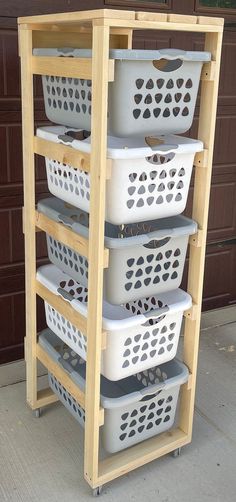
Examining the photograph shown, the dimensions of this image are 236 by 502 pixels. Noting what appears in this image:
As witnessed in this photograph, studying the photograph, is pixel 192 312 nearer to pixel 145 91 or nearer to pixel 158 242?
pixel 158 242

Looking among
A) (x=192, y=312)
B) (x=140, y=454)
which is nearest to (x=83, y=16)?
(x=192, y=312)

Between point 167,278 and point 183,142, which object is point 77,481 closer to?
point 167,278

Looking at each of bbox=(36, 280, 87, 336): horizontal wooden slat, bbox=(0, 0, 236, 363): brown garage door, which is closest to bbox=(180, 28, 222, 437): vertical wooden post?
bbox=(36, 280, 87, 336): horizontal wooden slat

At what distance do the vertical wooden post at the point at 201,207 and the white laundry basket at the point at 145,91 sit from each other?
90 mm

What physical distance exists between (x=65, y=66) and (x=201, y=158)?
1.86 ft

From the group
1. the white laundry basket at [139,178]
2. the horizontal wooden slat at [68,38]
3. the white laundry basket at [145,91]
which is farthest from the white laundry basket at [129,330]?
the horizontal wooden slat at [68,38]

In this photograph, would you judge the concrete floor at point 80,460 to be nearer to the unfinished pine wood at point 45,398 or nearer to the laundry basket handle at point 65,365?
the unfinished pine wood at point 45,398

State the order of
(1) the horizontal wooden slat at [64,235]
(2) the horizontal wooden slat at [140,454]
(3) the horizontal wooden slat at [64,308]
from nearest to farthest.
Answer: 1. (1) the horizontal wooden slat at [64,235]
2. (3) the horizontal wooden slat at [64,308]
3. (2) the horizontal wooden slat at [140,454]

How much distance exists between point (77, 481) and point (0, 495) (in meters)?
0.30

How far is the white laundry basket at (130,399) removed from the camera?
2102 mm

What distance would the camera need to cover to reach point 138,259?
1949 millimetres

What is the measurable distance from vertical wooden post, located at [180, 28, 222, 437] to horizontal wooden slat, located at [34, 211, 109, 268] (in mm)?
429

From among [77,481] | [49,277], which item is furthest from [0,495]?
[49,277]

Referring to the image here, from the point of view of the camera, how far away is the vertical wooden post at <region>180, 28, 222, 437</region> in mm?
1900
